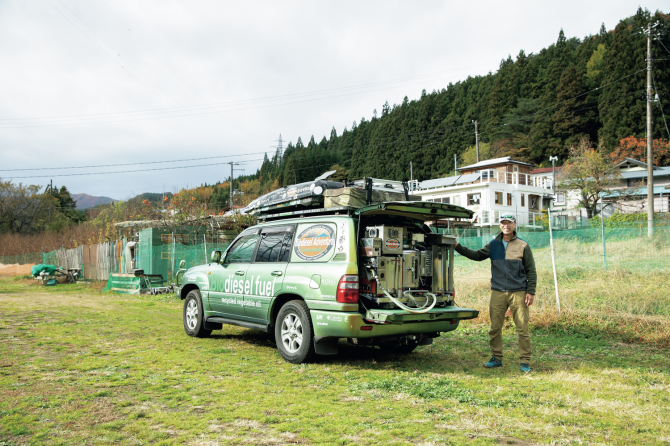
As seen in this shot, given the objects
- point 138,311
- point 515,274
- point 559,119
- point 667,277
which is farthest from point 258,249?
point 559,119

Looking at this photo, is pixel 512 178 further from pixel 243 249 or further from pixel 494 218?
pixel 243 249

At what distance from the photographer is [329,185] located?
267 inches

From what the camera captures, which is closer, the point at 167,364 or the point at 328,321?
the point at 328,321

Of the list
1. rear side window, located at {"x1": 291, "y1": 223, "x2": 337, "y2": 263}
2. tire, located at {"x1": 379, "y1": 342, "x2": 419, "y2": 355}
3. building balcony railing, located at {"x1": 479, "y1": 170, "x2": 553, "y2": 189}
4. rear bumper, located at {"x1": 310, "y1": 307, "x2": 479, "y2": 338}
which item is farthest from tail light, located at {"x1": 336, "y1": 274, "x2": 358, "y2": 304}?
building balcony railing, located at {"x1": 479, "y1": 170, "x2": 553, "y2": 189}

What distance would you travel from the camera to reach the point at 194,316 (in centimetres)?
820

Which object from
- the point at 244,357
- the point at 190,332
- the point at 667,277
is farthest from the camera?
the point at 667,277

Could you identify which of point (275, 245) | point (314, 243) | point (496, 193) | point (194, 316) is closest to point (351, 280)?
point (314, 243)

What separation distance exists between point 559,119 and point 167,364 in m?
64.5

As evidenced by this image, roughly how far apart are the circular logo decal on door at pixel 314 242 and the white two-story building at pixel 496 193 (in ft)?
125

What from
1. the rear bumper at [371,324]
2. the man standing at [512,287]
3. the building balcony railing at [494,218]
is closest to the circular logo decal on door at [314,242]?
the rear bumper at [371,324]

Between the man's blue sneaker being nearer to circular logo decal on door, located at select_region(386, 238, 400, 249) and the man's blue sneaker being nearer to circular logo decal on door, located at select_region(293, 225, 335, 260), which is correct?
circular logo decal on door, located at select_region(386, 238, 400, 249)

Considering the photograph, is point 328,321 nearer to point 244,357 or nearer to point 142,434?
point 244,357

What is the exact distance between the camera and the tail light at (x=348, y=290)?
18.0 ft

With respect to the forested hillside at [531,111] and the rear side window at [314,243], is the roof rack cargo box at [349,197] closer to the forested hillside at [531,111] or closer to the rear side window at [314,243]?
the rear side window at [314,243]
